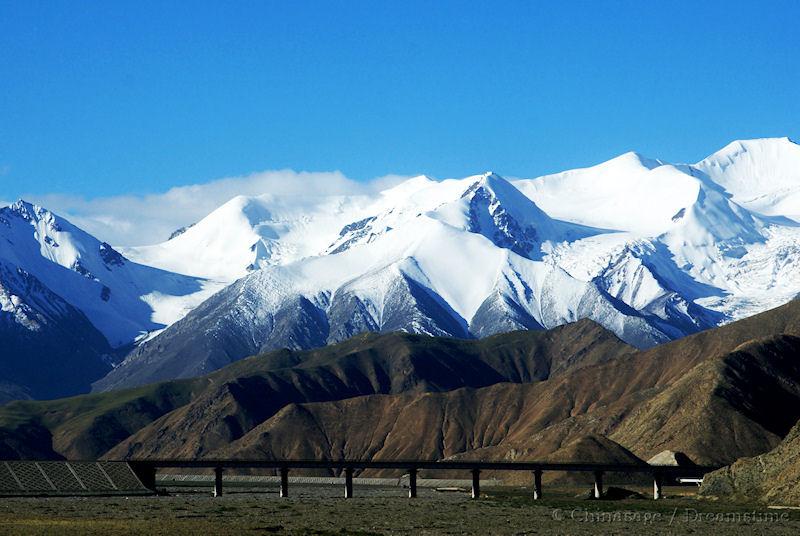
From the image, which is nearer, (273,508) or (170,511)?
(170,511)

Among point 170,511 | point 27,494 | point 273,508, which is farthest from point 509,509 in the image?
point 27,494

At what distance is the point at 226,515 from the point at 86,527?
26581 mm

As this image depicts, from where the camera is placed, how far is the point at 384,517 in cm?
15225

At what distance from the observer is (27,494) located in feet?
578

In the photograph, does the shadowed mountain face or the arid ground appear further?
the shadowed mountain face

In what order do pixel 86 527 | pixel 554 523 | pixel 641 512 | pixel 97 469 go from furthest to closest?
pixel 97 469 < pixel 641 512 < pixel 554 523 < pixel 86 527

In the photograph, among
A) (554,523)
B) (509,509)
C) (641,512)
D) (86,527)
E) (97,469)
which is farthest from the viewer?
(97,469)

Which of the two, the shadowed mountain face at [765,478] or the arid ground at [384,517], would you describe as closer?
the arid ground at [384,517]

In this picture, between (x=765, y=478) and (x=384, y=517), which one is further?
(x=765, y=478)

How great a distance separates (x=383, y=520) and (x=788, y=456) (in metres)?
50.1

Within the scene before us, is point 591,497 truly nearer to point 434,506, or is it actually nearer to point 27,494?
point 434,506

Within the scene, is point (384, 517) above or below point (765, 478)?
below

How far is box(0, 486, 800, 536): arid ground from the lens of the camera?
128125 mm

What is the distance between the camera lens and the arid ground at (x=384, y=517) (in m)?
128
